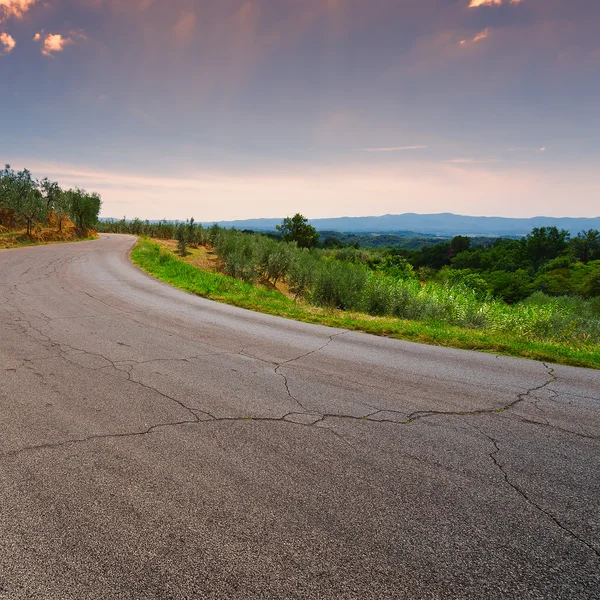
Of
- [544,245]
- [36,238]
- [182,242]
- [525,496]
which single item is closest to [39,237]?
[36,238]

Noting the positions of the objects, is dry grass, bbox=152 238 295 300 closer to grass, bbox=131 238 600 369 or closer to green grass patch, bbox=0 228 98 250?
grass, bbox=131 238 600 369

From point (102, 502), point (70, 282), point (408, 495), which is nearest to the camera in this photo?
point (102, 502)

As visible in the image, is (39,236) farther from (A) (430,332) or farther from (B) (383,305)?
(A) (430,332)

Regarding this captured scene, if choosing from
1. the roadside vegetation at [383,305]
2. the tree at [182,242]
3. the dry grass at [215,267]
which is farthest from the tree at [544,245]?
the dry grass at [215,267]

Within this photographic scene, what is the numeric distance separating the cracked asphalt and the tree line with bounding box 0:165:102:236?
3448 centimetres

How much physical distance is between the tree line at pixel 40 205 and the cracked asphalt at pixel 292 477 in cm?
3448

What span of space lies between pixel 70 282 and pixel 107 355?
30.4 feet

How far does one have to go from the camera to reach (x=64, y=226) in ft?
133

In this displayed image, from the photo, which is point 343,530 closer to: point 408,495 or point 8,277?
point 408,495

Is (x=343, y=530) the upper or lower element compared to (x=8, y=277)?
lower

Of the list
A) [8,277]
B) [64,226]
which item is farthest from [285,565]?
[64,226]

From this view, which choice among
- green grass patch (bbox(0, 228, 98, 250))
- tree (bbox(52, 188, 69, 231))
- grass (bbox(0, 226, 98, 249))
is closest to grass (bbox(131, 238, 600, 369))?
green grass patch (bbox(0, 228, 98, 250))

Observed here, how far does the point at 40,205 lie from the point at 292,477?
42.7 meters

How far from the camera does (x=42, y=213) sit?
34.6m
